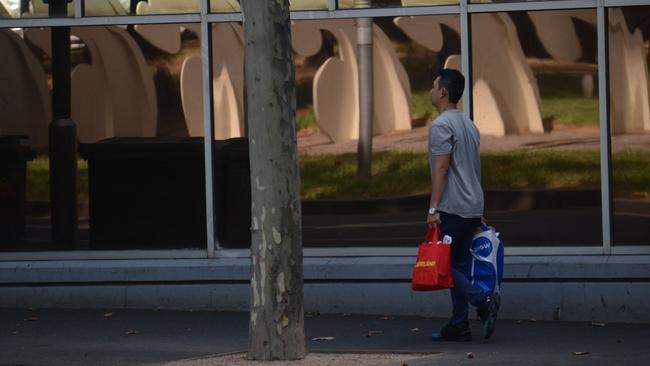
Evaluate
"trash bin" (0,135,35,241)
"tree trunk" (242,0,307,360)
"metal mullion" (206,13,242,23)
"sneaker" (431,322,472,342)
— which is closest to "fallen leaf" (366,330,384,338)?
"sneaker" (431,322,472,342)

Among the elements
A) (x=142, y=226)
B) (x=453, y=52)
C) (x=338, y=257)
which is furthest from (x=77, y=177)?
(x=453, y=52)

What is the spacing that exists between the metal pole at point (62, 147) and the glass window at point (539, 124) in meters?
3.19

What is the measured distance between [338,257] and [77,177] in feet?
7.19

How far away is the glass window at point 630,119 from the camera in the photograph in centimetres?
1023

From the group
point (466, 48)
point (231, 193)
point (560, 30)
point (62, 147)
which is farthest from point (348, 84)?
point (62, 147)

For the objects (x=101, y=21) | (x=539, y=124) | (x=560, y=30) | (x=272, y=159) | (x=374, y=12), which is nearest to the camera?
(x=272, y=159)

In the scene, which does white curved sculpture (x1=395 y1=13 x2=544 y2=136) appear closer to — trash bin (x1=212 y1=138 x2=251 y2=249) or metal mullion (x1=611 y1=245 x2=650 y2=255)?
metal mullion (x1=611 y1=245 x2=650 y2=255)

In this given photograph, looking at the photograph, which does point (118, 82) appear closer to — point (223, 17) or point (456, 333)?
point (223, 17)

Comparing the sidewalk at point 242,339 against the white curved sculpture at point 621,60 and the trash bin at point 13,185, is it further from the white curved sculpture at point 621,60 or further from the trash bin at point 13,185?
the white curved sculpture at point 621,60

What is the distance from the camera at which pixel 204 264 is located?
1067cm

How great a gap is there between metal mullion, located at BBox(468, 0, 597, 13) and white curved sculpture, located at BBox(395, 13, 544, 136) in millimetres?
55

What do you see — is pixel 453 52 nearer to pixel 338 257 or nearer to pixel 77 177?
pixel 338 257

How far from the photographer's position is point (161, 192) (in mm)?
10969

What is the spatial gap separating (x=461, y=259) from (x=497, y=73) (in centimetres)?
225
